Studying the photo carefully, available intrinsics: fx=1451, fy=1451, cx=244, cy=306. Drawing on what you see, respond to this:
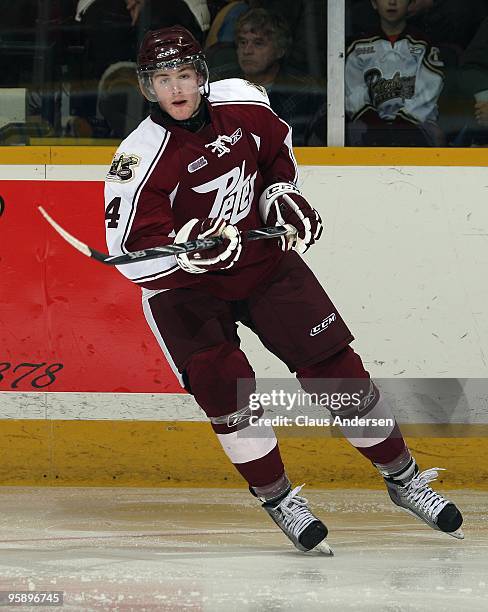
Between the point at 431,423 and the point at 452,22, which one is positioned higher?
the point at 452,22

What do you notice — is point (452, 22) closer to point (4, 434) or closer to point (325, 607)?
point (4, 434)

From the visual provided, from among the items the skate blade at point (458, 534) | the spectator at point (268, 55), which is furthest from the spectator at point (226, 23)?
the skate blade at point (458, 534)

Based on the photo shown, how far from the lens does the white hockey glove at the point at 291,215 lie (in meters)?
3.60

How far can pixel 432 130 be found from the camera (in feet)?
15.2

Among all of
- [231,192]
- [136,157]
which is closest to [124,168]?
[136,157]

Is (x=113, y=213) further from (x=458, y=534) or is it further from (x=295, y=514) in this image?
(x=458, y=534)

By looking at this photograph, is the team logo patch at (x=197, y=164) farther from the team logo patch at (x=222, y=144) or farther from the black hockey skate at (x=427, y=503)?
the black hockey skate at (x=427, y=503)

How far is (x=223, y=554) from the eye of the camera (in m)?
3.56

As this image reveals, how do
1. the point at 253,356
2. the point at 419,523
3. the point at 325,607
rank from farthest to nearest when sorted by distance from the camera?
the point at 253,356, the point at 419,523, the point at 325,607

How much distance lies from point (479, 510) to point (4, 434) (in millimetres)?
1527

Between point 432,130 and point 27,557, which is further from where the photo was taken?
point 432,130

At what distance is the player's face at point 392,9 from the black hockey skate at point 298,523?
1.73 metres

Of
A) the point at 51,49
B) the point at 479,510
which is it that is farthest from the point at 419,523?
the point at 51,49

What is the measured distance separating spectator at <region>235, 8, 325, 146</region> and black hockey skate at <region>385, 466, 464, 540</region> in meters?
1.34
